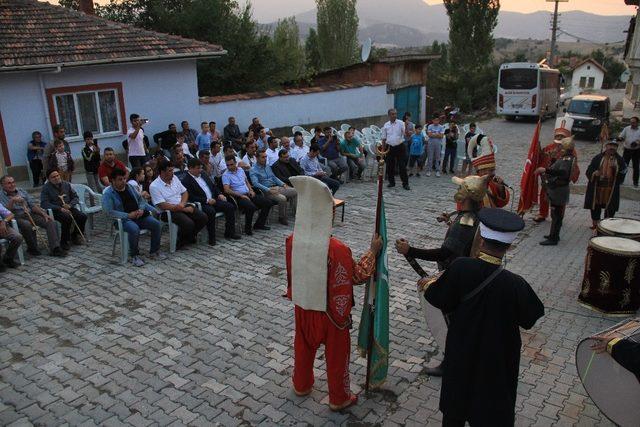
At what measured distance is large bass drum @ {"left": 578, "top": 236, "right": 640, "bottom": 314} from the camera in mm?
6082

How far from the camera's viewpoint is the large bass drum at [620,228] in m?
6.49

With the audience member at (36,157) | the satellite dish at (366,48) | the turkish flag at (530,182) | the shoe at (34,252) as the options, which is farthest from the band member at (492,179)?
the satellite dish at (366,48)

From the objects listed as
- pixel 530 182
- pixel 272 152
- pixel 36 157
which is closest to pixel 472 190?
pixel 530 182

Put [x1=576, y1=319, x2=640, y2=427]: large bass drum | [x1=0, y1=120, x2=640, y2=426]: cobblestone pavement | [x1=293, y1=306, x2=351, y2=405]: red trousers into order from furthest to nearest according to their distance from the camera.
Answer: [x1=0, y1=120, x2=640, y2=426]: cobblestone pavement
[x1=293, y1=306, x2=351, y2=405]: red trousers
[x1=576, y1=319, x2=640, y2=427]: large bass drum

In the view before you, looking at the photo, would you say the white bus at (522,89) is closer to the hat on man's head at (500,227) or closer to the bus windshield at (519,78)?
the bus windshield at (519,78)

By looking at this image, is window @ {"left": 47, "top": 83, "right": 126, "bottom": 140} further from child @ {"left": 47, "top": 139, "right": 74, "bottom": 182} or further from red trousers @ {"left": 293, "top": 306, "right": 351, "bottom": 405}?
red trousers @ {"left": 293, "top": 306, "right": 351, "bottom": 405}

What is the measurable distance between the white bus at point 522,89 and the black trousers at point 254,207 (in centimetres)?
2063

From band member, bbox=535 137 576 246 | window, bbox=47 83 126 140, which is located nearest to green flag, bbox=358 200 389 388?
band member, bbox=535 137 576 246

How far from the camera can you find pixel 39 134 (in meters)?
11.5

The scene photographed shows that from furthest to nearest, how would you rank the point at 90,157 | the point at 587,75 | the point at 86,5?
1. the point at 587,75
2. the point at 86,5
3. the point at 90,157

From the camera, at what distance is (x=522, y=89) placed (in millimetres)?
26250

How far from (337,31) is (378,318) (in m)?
41.3

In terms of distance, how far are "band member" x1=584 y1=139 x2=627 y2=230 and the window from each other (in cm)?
1030

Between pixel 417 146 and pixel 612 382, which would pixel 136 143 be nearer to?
pixel 417 146
